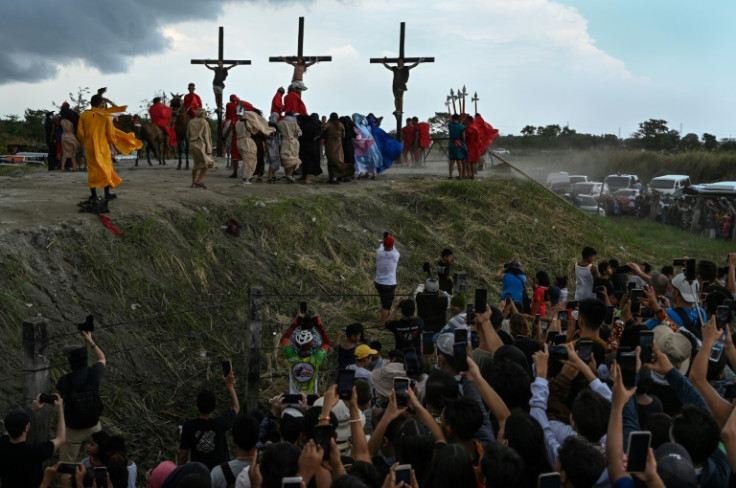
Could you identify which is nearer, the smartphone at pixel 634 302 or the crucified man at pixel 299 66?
the smartphone at pixel 634 302

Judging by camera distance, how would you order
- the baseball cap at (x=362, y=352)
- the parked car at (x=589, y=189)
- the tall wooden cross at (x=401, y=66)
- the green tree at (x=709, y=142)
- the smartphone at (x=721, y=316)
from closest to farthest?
the smartphone at (x=721, y=316) → the baseball cap at (x=362, y=352) → the tall wooden cross at (x=401, y=66) → the parked car at (x=589, y=189) → the green tree at (x=709, y=142)

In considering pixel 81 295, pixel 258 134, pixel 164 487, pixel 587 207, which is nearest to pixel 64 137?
pixel 258 134

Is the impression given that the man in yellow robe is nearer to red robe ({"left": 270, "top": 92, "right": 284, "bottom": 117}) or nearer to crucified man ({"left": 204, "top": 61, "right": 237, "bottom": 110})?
red robe ({"left": 270, "top": 92, "right": 284, "bottom": 117})

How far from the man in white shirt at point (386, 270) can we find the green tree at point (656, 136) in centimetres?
4758

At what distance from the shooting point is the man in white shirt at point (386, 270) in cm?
1080

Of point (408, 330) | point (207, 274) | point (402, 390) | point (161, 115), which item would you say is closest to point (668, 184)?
point (161, 115)

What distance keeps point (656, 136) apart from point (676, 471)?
189ft

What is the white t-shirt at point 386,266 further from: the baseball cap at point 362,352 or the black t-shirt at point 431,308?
the baseball cap at point 362,352

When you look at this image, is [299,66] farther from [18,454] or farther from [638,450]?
[638,450]

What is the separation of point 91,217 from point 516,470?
27.4 ft

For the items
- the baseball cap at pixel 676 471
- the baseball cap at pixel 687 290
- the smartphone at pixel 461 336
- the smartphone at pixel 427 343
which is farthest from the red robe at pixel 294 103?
the baseball cap at pixel 676 471

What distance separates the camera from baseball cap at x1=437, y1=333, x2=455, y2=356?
558cm

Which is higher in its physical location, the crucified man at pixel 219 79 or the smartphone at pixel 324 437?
the crucified man at pixel 219 79

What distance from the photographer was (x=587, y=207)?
27859 mm
